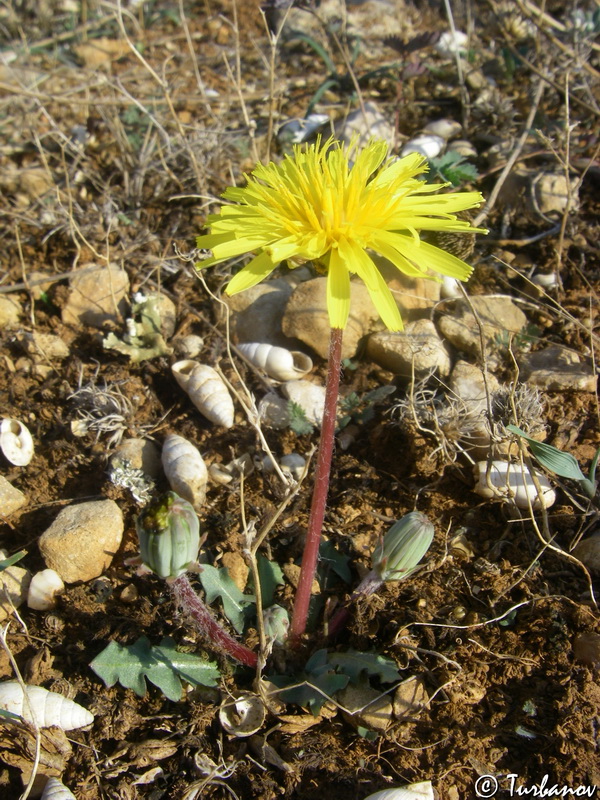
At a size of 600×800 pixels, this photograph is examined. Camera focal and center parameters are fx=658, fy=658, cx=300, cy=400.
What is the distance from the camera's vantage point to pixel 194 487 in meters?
2.53

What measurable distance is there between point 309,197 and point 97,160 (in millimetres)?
2519

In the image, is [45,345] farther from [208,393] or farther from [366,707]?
[366,707]

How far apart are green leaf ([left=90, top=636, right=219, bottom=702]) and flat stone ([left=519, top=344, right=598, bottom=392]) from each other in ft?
5.73

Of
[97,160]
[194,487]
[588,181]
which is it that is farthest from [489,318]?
[97,160]

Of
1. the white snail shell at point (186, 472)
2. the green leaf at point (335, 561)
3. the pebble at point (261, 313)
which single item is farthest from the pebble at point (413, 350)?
the white snail shell at point (186, 472)

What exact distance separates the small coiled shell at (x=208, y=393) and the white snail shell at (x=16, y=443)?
2.20 ft

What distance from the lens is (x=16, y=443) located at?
272cm

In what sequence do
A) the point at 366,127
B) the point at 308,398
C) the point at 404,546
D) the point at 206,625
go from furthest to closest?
the point at 366,127 < the point at 308,398 < the point at 206,625 < the point at 404,546

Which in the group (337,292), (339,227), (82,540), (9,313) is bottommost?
(82,540)

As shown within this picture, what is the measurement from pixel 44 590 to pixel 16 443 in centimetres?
69

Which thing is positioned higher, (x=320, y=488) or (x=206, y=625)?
(x=320, y=488)

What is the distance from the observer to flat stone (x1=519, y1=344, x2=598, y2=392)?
9.09 ft

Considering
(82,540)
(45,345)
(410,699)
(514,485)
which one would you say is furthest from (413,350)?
(45,345)

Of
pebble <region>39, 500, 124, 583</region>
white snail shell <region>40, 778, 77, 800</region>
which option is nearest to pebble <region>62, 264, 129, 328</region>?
pebble <region>39, 500, 124, 583</region>
